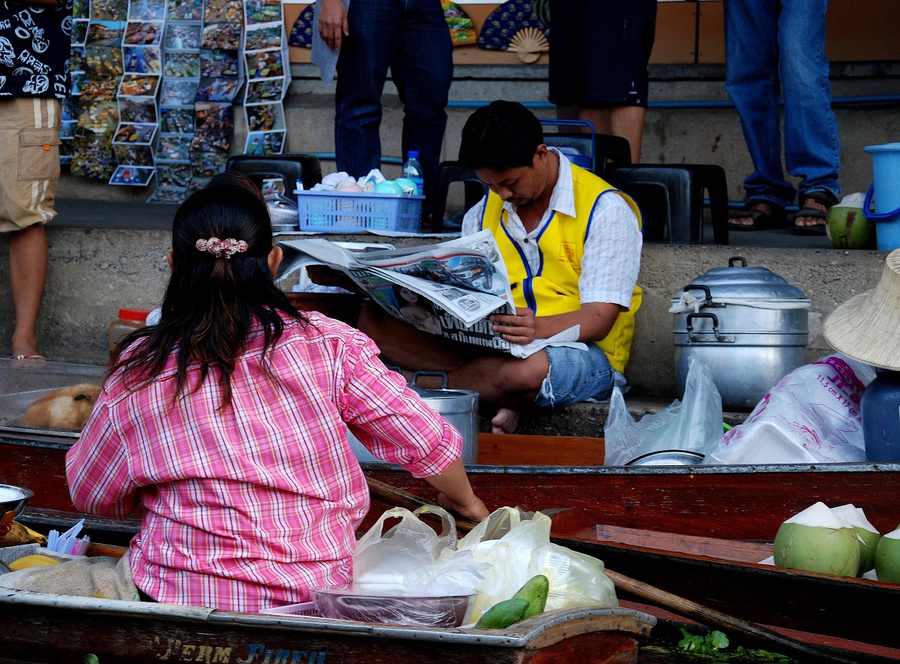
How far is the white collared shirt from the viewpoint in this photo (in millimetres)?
3666

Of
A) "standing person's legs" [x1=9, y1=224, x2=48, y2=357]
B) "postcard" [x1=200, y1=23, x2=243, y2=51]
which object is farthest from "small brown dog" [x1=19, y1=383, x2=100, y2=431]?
"postcard" [x1=200, y1=23, x2=243, y2=51]

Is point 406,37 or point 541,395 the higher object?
point 406,37

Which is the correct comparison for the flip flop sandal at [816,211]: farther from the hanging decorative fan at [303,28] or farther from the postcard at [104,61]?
the postcard at [104,61]

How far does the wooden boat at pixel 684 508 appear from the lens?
240 centimetres

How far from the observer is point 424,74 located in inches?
193

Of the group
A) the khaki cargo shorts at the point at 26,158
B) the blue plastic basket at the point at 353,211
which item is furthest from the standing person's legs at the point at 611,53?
the khaki cargo shorts at the point at 26,158

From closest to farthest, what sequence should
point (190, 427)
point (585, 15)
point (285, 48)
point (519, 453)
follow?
point (190, 427), point (519, 453), point (585, 15), point (285, 48)

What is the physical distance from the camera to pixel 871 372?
3.06m

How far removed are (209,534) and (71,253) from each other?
10.7 feet

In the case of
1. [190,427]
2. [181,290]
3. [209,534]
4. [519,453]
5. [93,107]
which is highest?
[93,107]

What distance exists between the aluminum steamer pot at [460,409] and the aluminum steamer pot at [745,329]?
2.62 feet

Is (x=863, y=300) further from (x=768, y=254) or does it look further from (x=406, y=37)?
(x=406, y=37)

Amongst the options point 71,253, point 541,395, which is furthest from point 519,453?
point 71,253

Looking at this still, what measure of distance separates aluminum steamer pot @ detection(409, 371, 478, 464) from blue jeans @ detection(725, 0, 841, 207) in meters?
2.06
